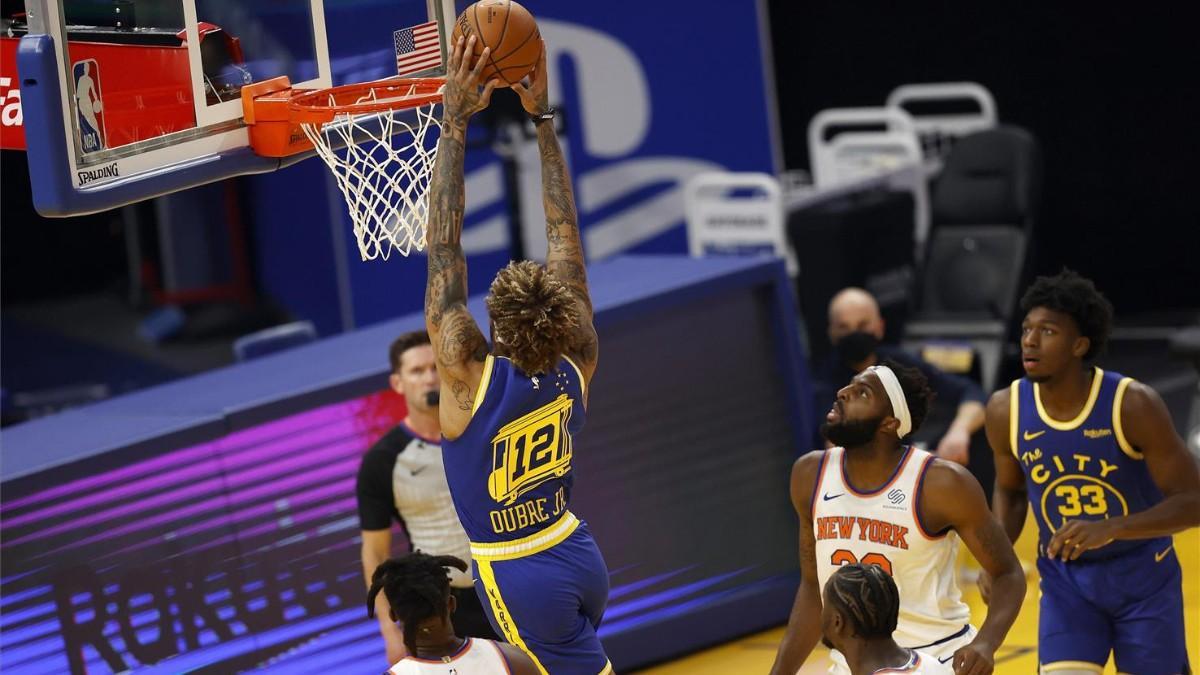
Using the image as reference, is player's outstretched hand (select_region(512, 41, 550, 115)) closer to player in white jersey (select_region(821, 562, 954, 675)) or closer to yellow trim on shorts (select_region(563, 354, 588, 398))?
yellow trim on shorts (select_region(563, 354, 588, 398))

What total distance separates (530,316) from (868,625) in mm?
1280

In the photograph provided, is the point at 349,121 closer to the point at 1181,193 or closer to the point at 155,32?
the point at 155,32

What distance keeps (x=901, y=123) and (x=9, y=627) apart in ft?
28.2

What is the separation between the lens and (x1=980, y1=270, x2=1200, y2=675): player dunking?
5906mm

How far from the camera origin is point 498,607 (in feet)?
17.1

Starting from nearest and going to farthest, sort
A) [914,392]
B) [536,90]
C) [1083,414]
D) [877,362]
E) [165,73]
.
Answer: [536,90] → [914,392] → [165,73] → [1083,414] → [877,362]

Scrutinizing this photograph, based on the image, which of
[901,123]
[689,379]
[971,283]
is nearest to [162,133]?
[689,379]

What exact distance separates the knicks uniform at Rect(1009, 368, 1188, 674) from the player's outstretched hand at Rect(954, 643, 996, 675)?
987 millimetres

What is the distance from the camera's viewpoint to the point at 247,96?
596 centimetres

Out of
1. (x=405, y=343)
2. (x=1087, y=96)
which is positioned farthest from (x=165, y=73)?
(x=1087, y=96)

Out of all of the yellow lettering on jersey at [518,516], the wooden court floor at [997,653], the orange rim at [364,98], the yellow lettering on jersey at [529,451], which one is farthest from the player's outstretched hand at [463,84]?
the wooden court floor at [997,653]

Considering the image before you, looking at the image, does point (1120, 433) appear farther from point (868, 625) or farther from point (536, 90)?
point (536, 90)

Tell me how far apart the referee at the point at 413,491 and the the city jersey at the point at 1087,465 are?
206 centimetres

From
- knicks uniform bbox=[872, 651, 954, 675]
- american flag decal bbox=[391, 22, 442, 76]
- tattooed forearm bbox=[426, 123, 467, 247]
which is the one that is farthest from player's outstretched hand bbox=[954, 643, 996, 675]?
american flag decal bbox=[391, 22, 442, 76]
